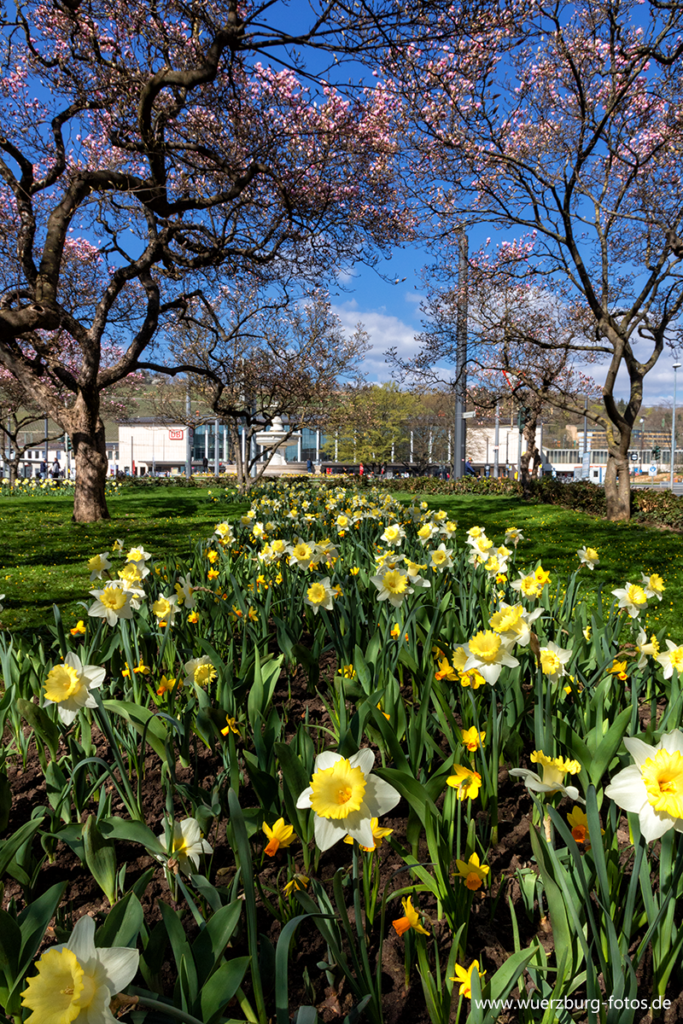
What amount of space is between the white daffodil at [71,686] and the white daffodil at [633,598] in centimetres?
195

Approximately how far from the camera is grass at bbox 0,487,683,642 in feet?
17.3

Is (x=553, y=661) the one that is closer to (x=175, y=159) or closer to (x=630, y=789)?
(x=630, y=789)

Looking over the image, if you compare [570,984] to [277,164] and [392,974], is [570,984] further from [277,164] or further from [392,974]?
[277,164]

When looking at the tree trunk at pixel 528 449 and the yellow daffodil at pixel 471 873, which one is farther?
the tree trunk at pixel 528 449

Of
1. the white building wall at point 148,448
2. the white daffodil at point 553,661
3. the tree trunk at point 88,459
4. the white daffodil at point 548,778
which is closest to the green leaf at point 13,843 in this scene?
the white daffodil at point 548,778

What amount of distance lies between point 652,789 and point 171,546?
24.6 ft

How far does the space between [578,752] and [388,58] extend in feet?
23.5

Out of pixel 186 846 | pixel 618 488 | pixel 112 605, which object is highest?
pixel 618 488

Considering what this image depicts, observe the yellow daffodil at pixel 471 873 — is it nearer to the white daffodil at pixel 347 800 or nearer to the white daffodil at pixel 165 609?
the white daffodil at pixel 347 800

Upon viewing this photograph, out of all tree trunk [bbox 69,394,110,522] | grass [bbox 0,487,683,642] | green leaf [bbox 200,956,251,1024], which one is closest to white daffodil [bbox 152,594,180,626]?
green leaf [bbox 200,956,251,1024]

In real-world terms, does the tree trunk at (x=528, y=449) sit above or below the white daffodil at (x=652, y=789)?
above

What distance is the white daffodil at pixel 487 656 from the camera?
1.51 meters

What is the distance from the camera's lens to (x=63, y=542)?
28.0 ft

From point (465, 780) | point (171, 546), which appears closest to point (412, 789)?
point (465, 780)
